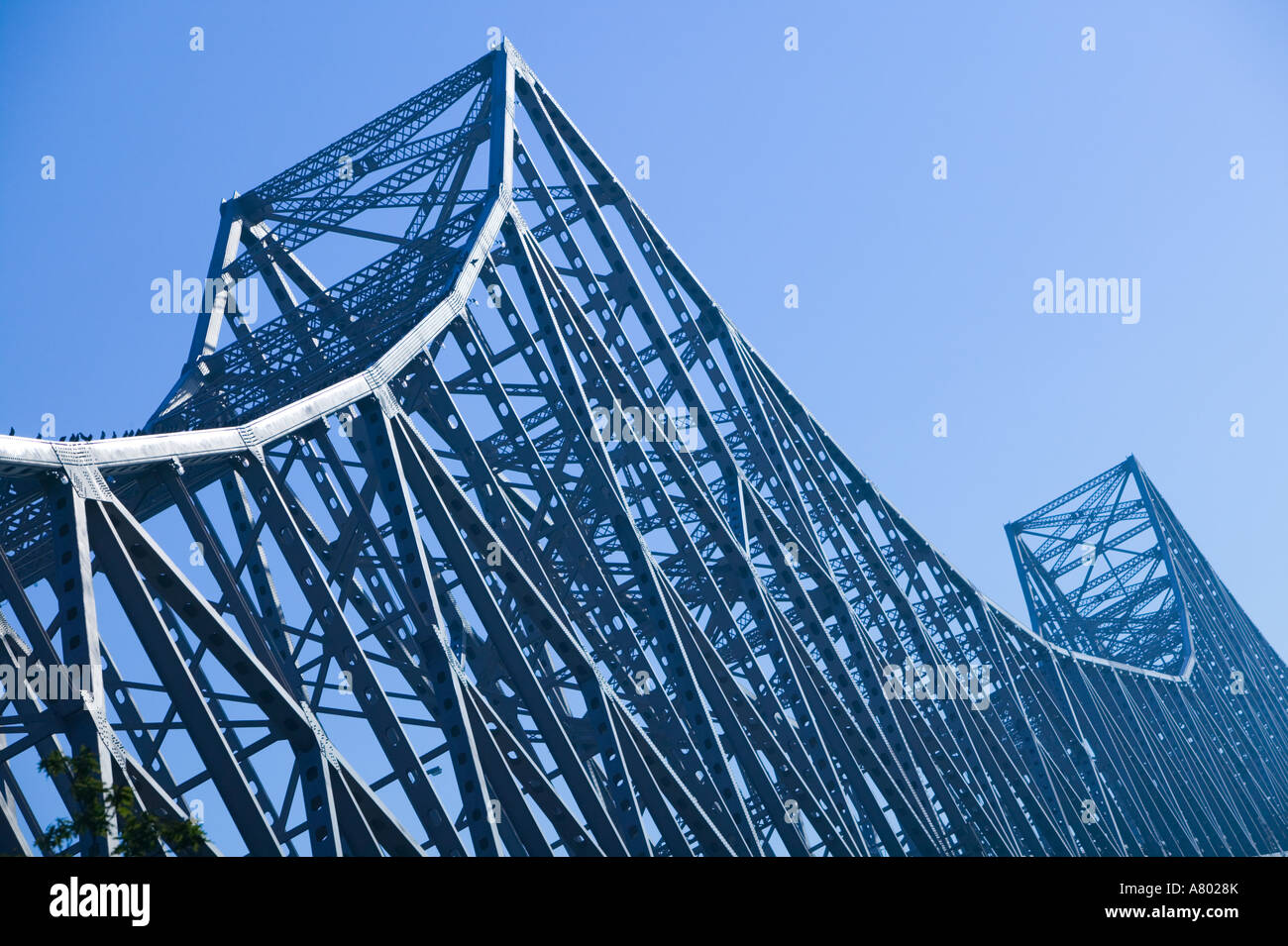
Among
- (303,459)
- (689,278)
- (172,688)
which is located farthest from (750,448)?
(172,688)

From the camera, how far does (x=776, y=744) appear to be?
93.4ft

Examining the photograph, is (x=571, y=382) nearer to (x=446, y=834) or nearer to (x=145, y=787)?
(x=446, y=834)

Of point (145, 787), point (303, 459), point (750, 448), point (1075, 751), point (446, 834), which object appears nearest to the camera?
point (145, 787)

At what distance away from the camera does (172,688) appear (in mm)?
14250

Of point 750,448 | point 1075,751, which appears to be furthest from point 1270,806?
point 750,448

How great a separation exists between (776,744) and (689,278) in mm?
17937

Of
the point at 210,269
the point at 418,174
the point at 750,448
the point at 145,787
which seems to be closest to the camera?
the point at 145,787

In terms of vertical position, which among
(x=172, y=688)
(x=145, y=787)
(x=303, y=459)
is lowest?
(x=145, y=787)
